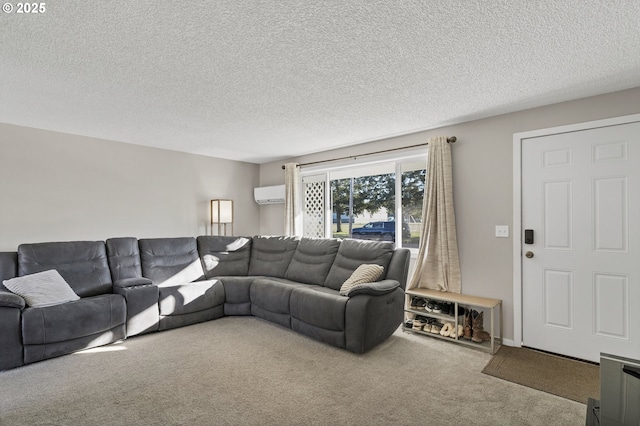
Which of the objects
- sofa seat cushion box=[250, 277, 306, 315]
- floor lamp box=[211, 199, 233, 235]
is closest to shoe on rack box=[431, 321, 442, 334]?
sofa seat cushion box=[250, 277, 306, 315]

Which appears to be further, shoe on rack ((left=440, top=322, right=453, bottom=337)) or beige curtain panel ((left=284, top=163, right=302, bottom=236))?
beige curtain panel ((left=284, top=163, right=302, bottom=236))

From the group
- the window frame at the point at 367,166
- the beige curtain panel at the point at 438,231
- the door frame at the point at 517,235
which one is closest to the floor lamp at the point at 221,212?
the window frame at the point at 367,166

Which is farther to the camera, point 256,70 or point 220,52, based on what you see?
point 256,70

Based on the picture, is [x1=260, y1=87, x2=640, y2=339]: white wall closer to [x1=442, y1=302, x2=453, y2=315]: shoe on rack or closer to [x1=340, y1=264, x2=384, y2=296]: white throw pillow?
[x1=442, y1=302, x2=453, y2=315]: shoe on rack

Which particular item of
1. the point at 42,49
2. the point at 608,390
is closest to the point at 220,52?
the point at 42,49

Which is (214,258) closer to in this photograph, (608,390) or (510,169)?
(510,169)

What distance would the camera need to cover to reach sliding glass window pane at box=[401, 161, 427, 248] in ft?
13.2

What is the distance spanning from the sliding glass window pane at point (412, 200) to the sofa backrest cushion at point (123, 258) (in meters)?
3.47

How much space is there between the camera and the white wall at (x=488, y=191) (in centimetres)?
320

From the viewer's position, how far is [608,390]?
46.0 inches

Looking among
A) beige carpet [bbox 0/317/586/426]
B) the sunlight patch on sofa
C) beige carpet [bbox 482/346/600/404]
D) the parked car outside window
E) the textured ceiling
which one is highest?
the textured ceiling

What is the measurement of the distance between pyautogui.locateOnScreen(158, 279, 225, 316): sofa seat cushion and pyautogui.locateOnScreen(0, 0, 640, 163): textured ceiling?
1968mm

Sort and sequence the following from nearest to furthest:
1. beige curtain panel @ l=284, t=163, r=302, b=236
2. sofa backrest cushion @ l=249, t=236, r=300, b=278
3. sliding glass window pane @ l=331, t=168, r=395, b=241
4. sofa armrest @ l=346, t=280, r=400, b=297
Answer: sofa armrest @ l=346, t=280, r=400, b=297 → sliding glass window pane @ l=331, t=168, r=395, b=241 → sofa backrest cushion @ l=249, t=236, r=300, b=278 → beige curtain panel @ l=284, t=163, r=302, b=236

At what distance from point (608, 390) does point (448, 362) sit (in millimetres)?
1814
